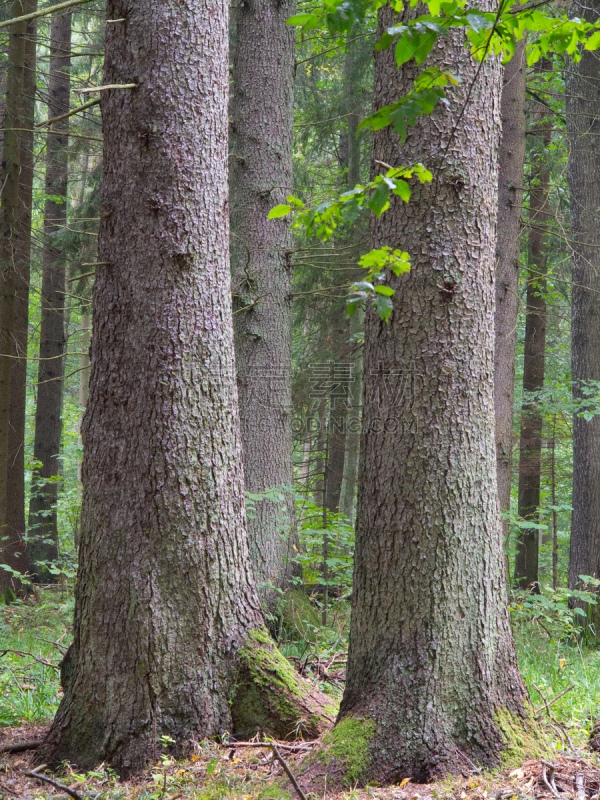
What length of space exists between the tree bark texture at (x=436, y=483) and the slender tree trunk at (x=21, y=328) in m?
7.28

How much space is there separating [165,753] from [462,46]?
3640 mm

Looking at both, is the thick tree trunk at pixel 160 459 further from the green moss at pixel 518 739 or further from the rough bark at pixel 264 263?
the rough bark at pixel 264 263

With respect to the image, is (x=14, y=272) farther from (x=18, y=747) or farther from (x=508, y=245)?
(x=18, y=747)

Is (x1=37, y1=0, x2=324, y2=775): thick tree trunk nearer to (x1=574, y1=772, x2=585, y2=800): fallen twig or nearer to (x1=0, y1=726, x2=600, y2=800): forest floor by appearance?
(x1=0, y1=726, x2=600, y2=800): forest floor

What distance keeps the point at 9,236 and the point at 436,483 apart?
7754 mm

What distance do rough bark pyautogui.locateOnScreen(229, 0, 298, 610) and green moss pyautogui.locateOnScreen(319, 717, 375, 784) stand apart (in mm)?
3351

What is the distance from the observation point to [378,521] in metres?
2.72

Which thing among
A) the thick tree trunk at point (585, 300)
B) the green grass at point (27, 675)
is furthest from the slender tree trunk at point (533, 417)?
the green grass at point (27, 675)

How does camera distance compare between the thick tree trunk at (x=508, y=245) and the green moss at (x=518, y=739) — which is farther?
the thick tree trunk at (x=508, y=245)

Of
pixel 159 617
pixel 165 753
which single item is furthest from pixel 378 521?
pixel 165 753

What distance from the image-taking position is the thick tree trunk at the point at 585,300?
328 inches

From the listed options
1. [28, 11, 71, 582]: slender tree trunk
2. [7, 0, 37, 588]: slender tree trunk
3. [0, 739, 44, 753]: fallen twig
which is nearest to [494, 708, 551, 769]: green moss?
[0, 739, 44, 753]: fallen twig

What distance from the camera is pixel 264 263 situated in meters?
6.24

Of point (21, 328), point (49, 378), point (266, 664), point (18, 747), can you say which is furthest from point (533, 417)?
point (18, 747)
